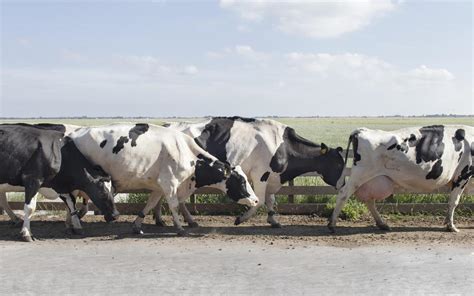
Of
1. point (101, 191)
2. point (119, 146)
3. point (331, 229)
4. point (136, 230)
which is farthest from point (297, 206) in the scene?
point (101, 191)

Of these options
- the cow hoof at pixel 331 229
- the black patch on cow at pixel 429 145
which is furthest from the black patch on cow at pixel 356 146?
the cow hoof at pixel 331 229

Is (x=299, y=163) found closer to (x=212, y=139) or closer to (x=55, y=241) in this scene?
(x=212, y=139)

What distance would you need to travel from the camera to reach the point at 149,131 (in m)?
10.9

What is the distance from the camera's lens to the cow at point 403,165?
1051 cm

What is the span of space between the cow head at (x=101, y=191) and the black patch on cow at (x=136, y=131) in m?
0.88

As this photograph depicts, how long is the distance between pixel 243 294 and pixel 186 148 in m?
4.92

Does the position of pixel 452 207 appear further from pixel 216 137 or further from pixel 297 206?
pixel 216 137

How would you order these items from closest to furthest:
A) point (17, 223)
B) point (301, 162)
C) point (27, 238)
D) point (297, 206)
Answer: point (27, 238) < point (17, 223) < point (301, 162) < point (297, 206)

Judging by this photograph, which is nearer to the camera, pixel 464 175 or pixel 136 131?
pixel 136 131

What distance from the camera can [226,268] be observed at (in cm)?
768

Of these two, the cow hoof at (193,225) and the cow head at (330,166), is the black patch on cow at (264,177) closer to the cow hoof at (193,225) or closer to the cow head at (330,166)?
the cow head at (330,166)

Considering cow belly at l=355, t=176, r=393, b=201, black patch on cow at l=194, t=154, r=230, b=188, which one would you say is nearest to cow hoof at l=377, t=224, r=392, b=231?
cow belly at l=355, t=176, r=393, b=201

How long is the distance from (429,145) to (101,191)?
6.46 metres

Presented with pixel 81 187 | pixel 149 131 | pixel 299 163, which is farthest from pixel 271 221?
pixel 81 187
